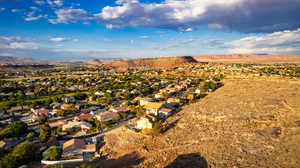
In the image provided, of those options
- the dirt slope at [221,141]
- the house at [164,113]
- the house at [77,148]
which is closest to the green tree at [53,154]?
the house at [77,148]

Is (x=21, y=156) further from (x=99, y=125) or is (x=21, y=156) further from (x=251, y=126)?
(x=251, y=126)

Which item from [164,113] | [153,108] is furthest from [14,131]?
[164,113]

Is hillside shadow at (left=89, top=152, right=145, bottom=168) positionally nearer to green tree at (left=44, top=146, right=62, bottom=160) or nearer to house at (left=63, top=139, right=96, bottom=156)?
house at (left=63, top=139, right=96, bottom=156)

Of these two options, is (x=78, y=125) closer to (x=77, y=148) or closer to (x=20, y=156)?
(x=77, y=148)

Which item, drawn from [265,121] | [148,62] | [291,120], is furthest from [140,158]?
[148,62]

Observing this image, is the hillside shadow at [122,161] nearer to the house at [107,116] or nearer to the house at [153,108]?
the house at [107,116]

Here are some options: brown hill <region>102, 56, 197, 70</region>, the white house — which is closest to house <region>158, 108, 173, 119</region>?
the white house

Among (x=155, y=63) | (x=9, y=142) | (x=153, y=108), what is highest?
(x=155, y=63)
